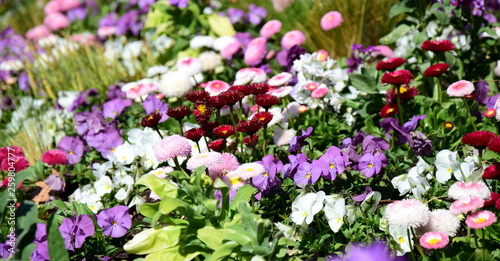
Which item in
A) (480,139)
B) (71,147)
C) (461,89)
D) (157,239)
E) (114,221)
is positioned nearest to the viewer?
(480,139)

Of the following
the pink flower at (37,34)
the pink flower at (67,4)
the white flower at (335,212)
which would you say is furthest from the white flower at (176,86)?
the pink flower at (67,4)

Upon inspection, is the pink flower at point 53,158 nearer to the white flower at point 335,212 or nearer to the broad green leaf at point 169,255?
the broad green leaf at point 169,255

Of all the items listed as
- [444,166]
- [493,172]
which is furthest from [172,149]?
[493,172]

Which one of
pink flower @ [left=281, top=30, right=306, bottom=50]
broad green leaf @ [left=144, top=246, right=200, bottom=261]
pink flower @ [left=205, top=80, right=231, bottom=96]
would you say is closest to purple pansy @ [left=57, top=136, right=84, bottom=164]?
pink flower @ [left=205, top=80, right=231, bottom=96]

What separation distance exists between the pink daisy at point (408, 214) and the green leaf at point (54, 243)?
1125mm

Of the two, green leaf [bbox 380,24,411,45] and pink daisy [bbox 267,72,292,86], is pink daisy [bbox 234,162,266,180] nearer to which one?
pink daisy [bbox 267,72,292,86]

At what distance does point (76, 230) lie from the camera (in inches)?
87.4

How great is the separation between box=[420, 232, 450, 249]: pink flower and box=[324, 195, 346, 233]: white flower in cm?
38

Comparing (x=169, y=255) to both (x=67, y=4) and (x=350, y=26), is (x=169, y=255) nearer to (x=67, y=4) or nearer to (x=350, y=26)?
(x=350, y=26)

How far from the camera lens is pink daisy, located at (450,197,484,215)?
1752 millimetres

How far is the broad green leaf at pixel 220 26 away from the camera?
4488mm

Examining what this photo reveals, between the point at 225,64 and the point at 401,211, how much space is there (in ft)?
8.18

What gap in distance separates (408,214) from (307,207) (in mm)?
Answer: 458

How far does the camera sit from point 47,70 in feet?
16.2
